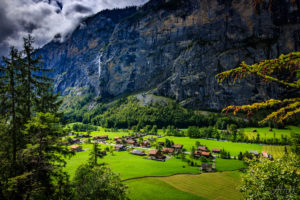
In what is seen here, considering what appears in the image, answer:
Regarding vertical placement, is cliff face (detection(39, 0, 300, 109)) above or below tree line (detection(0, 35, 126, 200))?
above

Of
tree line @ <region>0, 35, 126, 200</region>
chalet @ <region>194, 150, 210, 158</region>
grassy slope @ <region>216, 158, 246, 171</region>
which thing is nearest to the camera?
tree line @ <region>0, 35, 126, 200</region>

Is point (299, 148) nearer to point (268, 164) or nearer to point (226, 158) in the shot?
point (226, 158)

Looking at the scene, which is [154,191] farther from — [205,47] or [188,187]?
[205,47]

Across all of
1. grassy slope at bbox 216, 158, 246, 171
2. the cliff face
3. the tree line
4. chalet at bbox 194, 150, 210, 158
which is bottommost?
grassy slope at bbox 216, 158, 246, 171

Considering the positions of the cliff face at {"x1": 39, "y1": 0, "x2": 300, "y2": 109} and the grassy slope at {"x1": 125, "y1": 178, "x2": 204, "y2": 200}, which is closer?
the grassy slope at {"x1": 125, "y1": 178, "x2": 204, "y2": 200}

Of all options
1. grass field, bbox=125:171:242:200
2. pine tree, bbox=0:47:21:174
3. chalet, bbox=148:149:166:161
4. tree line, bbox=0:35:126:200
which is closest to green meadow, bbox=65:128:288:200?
grass field, bbox=125:171:242:200

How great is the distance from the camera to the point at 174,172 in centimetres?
4097

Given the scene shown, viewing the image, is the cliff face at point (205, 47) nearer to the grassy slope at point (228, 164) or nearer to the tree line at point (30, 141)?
the grassy slope at point (228, 164)

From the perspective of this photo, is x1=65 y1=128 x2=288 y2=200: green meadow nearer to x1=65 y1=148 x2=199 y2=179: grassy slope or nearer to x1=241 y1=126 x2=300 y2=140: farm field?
x1=65 y1=148 x2=199 y2=179: grassy slope

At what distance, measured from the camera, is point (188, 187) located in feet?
108

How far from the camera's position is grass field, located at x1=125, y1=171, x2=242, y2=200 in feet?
95.8

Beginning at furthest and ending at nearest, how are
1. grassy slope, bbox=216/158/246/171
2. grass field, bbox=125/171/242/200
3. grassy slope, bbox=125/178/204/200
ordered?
1. grassy slope, bbox=216/158/246/171
2. grass field, bbox=125/171/242/200
3. grassy slope, bbox=125/178/204/200

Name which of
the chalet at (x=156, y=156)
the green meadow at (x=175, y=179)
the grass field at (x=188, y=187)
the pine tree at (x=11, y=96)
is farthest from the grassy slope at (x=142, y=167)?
the pine tree at (x=11, y=96)

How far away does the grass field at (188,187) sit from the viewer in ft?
95.8
